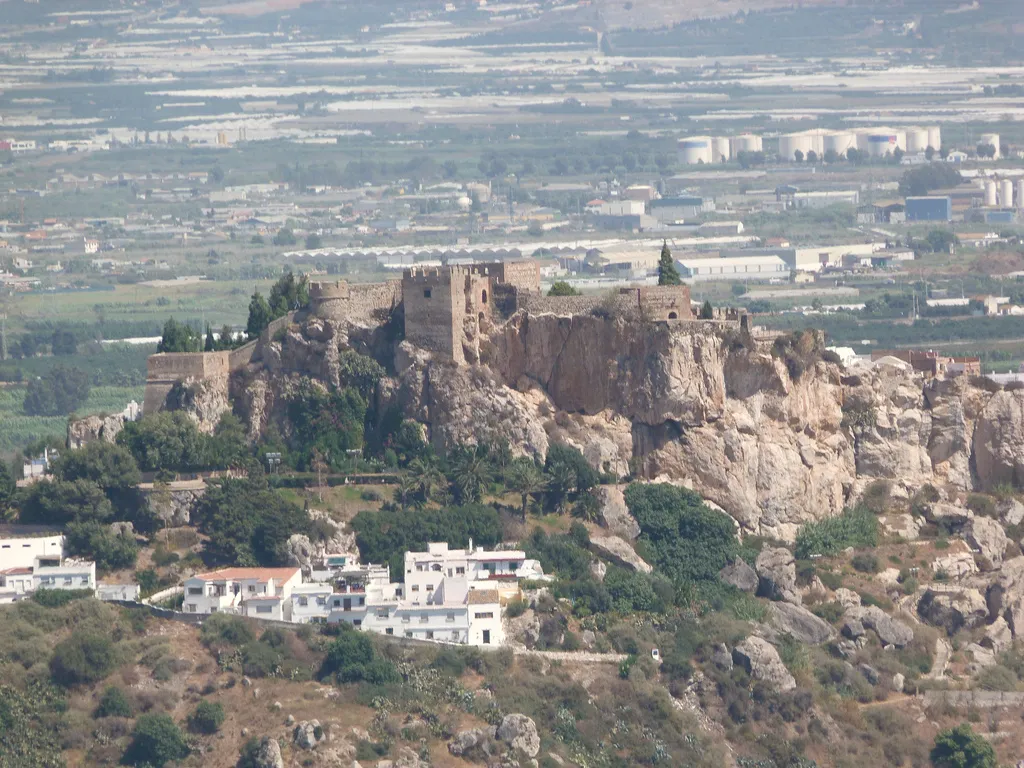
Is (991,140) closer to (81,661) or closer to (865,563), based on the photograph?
(865,563)

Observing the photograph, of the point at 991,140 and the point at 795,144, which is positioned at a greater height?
the point at 795,144

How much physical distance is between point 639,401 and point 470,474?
174 inches

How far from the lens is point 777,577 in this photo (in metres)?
61.7

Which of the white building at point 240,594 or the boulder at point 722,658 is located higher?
the white building at point 240,594

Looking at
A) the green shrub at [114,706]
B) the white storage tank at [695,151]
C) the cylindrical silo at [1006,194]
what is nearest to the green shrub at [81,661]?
the green shrub at [114,706]

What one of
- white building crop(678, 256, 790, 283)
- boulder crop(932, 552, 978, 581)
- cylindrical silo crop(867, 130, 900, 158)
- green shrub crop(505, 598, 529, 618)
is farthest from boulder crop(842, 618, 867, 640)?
cylindrical silo crop(867, 130, 900, 158)

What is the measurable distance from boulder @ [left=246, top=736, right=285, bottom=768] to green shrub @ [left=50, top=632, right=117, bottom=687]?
13.0 ft

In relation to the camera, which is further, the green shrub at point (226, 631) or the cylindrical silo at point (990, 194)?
the cylindrical silo at point (990, 194)

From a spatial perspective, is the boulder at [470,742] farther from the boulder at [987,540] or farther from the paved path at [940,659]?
the boulder at [987,540]

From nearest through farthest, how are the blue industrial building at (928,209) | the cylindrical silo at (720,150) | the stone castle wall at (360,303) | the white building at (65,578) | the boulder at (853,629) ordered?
the white building at (65,578)
the boulder at (853,629)
the stone castle wall at (360,303)
the blue industrial building at (928,209)
the cylindrical silo at (720,150)

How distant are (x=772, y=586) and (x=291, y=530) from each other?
9846 mm

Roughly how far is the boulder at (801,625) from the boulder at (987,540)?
550cm

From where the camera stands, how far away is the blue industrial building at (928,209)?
16215cm

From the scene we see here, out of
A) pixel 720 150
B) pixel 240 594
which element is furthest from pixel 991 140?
pixel 240 594
